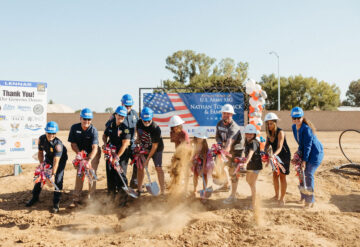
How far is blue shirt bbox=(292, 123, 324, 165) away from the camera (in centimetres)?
531

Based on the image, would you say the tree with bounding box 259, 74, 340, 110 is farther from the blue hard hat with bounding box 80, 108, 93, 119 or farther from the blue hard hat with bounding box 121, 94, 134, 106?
the blue hard hat with bounding box 80, 108, 93, 119

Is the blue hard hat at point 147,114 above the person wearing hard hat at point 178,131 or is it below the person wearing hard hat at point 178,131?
above

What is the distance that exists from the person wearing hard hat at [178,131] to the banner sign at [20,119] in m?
4.49

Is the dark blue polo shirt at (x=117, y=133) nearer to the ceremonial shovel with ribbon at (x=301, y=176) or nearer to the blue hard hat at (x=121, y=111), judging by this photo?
the blue hard hat at (x=121, y=111)

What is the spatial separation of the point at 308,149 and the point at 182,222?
2613 mm

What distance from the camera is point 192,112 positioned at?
11688mm

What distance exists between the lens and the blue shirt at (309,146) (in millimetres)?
5312

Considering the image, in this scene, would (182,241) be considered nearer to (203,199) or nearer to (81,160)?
(203,199)

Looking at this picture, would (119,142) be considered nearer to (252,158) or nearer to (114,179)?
(114,179)

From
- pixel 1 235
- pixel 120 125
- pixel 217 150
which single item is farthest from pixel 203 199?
pixel 1 235

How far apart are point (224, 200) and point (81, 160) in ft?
9.34

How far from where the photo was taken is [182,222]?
4867mm

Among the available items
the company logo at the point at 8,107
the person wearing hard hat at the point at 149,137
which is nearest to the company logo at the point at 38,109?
the company logo at the point at 8,107

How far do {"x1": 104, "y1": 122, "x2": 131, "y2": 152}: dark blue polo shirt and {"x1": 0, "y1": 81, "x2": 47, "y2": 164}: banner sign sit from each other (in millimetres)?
3491
